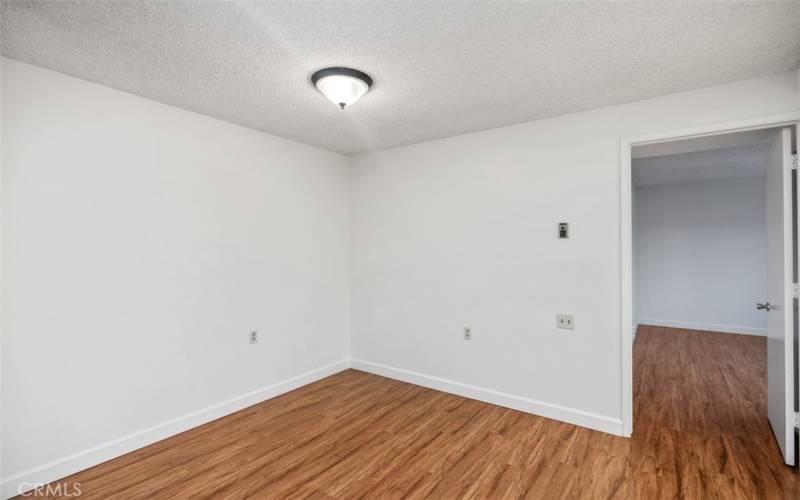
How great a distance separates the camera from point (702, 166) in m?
5.36

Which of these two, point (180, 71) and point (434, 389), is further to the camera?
point (434, 389)

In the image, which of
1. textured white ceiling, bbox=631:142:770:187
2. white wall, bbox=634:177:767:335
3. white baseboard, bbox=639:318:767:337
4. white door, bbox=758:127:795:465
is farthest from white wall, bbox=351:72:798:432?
white baseboard, bbox=639:318:767:337

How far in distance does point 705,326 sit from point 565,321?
517 cm

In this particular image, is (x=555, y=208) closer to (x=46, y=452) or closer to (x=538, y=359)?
(x=538, y=359)

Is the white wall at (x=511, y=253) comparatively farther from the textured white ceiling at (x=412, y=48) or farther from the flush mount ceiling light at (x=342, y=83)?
the flush mount ceiling light at (x=342, y=83)

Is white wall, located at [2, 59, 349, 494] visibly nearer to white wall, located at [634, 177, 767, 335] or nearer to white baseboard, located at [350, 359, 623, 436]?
white baseboard, located at [350, 359, 623, 436]

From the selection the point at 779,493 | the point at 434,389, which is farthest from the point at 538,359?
the point at 779,493

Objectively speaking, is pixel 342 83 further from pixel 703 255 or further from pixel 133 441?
pixel 703 255

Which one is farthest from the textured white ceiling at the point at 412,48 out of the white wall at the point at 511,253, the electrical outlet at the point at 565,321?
the electrical outlet at the point at 565,321

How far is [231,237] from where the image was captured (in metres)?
3.25

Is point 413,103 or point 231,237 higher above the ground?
point 413,103

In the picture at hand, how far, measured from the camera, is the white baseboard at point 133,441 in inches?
85.7

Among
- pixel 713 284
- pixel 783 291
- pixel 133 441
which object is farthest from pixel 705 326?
pixel 133 441

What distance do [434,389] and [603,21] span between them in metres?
3.17
